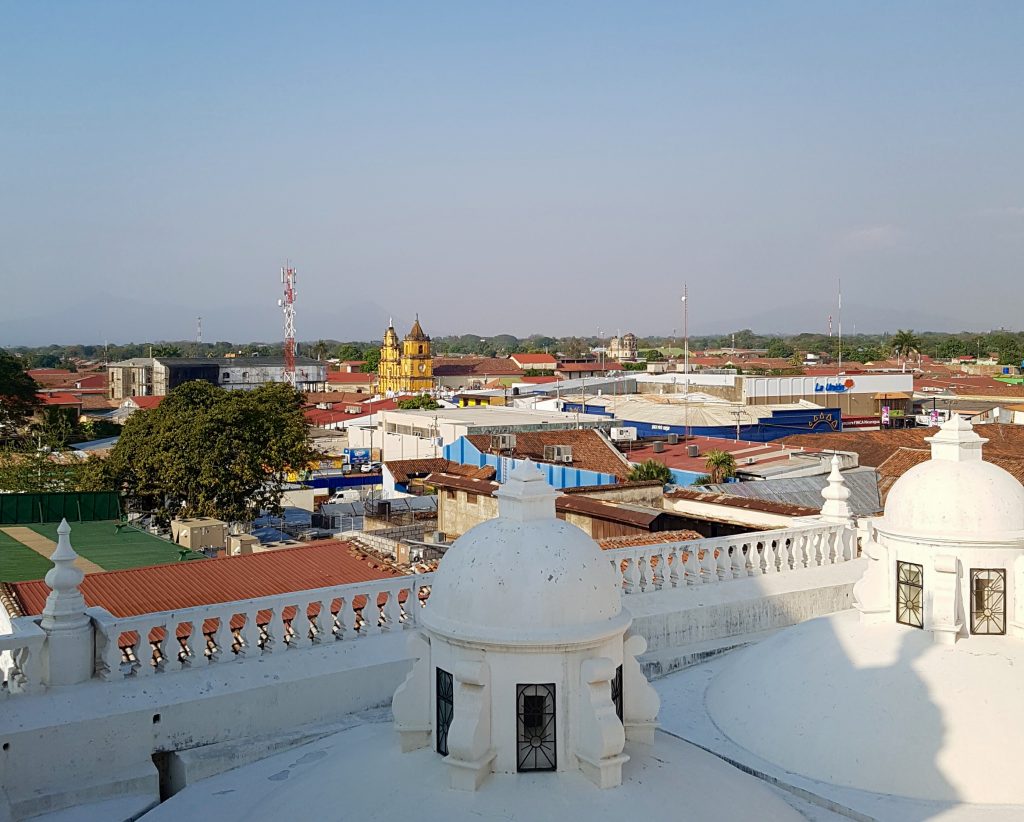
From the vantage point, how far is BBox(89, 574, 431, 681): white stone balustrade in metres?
7.34

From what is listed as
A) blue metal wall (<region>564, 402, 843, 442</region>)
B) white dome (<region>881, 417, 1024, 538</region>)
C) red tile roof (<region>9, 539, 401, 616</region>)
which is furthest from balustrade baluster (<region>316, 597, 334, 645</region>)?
blue metal wall (<region>564, 402, 843, 442</region>)

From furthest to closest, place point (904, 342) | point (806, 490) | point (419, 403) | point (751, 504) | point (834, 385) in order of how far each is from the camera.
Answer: point (904, 342) < point (419, 403) < point (834, 385) < point (806, 490) < point (751, 504)

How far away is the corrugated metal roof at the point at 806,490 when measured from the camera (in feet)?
80.6

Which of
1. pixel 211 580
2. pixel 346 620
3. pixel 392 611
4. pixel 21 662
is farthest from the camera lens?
pixel 211 580

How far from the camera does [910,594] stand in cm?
801

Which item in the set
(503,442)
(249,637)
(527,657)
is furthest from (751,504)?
(503,442)

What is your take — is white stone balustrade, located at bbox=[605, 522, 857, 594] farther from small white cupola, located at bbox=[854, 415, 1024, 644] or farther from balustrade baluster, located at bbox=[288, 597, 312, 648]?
balustrade baluster, located at bbox=[288, 597, 312, 648]

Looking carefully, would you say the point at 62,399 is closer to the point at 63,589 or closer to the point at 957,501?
the point at 63,589

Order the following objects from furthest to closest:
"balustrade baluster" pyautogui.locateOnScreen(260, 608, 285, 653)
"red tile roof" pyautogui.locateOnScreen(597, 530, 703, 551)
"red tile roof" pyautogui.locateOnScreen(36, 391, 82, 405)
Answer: "red tile roof" pyautogui.locateOnScreen(36, 391, 82, 405)
"red tile roof" pyautogui.locateOnScreen(597, 530, 703, 551)
"balustrade baluster" pyautogui.locateOnScreen(260, 608, 285, 653)

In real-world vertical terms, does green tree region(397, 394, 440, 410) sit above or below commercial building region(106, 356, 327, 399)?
below

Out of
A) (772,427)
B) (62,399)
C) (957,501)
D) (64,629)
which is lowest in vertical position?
(62,399)

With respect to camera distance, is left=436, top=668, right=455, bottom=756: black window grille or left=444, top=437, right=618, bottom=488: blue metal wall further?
left=444, top=437, right=618, bottom=488: blue metal wall

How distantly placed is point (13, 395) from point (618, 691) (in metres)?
61.6

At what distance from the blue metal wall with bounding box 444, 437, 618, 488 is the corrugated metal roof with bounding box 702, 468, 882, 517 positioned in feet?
13.2
